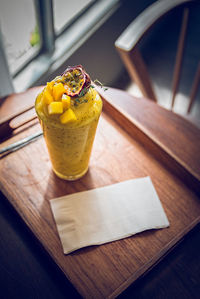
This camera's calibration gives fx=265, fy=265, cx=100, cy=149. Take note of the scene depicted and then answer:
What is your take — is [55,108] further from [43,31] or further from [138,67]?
[43,31]

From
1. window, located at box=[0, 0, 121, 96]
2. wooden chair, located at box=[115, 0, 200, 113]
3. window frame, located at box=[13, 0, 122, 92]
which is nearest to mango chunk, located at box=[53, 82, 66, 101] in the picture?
wooden chair, located at box=[115, 0, 200, 113]

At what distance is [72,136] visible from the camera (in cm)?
56

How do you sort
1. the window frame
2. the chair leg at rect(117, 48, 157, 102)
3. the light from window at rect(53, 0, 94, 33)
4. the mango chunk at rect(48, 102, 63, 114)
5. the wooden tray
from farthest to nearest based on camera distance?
1. the light from window at rect(53, 0, 94, 33)
2. the window frame
3. the chair leg at rect(117, 48, 157, 102)
4. the wooden tray
5. the mango chunk at rect(48, 102, 63, 114)

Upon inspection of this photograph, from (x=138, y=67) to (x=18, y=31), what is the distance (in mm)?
849

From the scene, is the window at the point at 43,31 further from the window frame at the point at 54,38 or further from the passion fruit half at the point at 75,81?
the passion fruit half at the point at 75,81

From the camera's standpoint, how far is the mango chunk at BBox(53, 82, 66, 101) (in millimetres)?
508

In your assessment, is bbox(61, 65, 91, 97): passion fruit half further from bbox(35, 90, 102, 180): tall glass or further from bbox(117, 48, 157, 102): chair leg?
bbox(117, 48, 157, 102): chair leg

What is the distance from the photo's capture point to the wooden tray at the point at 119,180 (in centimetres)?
62

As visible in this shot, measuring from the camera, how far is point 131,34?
2.77ft

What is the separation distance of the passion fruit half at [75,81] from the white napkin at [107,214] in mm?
304

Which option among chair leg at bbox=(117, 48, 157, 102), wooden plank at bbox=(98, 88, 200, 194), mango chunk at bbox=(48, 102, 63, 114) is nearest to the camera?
mango chunk at bbox=(48, 102, 63, 114)

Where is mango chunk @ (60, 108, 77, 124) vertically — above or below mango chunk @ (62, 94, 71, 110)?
below

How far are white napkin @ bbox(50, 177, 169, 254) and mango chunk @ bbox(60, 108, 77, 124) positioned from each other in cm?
27

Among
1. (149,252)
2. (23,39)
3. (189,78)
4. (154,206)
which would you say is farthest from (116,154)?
(189,78)
